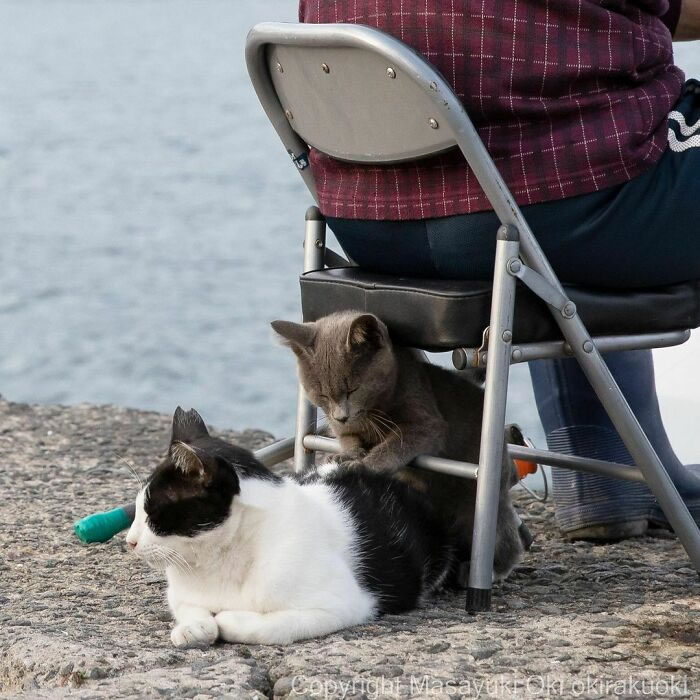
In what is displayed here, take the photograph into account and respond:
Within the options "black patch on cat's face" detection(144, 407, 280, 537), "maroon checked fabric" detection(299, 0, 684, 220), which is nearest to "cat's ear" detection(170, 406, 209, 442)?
"black patch on cat's face" detection(144, 407, 280, 537)

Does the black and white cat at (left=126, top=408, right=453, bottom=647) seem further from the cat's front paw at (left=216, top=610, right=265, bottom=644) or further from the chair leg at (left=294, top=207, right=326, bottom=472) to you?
the chair leg at (left=294, top=207, right=326, bottom=472)

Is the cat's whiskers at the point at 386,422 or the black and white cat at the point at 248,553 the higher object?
the cat's whiskers at the point at 386,422

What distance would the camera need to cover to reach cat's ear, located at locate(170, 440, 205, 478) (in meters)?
2.24

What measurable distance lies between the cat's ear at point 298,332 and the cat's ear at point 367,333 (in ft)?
0.53

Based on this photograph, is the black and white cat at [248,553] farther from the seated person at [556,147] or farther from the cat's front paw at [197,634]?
the seated person at [556,147]

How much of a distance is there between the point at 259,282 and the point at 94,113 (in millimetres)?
9140

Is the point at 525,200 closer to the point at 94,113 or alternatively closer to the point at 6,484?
the point at 6,484

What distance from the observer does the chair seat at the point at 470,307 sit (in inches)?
95.3

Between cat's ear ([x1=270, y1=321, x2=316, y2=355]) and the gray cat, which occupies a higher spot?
cat's ear ([x1=270, y1=321, x2=316, y2=355])

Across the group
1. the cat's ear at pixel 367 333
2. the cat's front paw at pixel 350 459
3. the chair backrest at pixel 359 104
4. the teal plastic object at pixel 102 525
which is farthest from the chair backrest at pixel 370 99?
the teal plastic object at pixel 102 525

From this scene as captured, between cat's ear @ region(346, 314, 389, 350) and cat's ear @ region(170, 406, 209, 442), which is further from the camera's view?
cat's ear @ region(346, 314, 389, 350)

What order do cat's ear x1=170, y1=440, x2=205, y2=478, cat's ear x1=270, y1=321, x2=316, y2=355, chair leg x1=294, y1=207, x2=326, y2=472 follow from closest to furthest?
cat's ear x1=170, y1=440, x2=205, y2=478, cat's ear x1=270, y1=321, x2=316, y2=355, chair leg x1=294, y1=207, x2=326, y2=472

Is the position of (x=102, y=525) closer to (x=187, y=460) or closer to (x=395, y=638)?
(x=187, y=460)

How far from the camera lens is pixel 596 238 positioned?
2.48m
